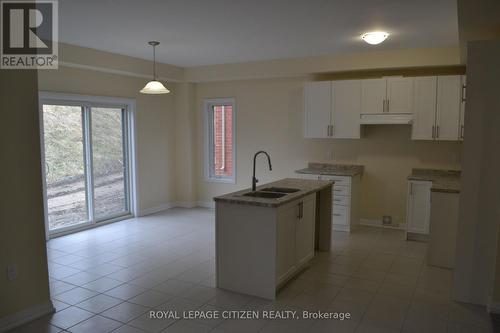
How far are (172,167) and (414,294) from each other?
5212 millimetres

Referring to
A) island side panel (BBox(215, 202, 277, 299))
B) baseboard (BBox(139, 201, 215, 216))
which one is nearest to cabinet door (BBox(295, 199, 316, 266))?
island side panel (BBox(215, 202, 277, 299))

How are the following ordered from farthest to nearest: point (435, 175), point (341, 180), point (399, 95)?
point (341, 180) < point (435, 175) < point (399, 95)

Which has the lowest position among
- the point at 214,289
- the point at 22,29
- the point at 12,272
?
the point at 214,289

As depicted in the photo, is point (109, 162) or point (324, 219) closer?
point (324, 219)

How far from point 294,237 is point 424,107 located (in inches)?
118

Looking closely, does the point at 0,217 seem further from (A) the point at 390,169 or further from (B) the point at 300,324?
(A) the point at 390,169

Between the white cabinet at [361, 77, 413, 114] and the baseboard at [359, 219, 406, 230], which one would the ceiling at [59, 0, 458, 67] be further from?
the baseboard at [359, 219, 406, 230]

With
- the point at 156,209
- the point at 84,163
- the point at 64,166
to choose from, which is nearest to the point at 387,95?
the point at 156,209

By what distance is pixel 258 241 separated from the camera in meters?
3.54

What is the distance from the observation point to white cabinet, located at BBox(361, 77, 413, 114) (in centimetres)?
554

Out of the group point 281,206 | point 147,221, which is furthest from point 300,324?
point 147,221

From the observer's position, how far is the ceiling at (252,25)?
3.55 meters

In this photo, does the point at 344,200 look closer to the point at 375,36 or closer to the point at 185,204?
the point at 375,36

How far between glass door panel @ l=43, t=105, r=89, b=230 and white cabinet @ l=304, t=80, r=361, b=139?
3.57 metres
